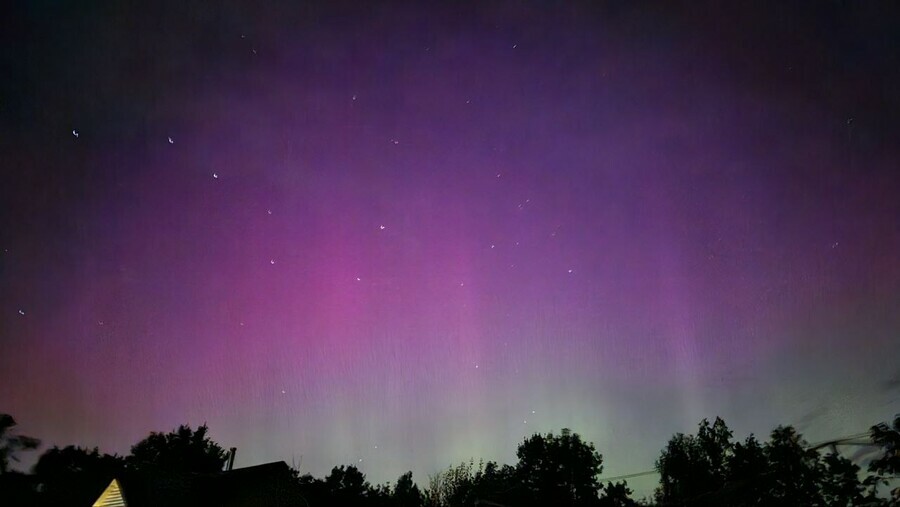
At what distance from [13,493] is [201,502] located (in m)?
14.4

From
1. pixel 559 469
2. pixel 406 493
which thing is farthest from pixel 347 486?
pixel 559 469

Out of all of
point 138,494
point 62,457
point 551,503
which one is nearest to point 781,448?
point 551,503

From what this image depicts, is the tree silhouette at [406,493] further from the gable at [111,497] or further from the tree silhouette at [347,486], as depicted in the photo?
the gable at [111,497]

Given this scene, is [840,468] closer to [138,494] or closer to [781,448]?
[781,448]

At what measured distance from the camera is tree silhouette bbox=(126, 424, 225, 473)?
58781mm

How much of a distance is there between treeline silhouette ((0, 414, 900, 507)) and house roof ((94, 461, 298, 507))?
12713 mm

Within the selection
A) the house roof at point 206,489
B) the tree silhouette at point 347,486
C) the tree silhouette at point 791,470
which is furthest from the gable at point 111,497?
the tree silhouette at point 791,470

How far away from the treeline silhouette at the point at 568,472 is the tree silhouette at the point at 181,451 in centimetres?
11

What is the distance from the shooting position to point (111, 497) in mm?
21547

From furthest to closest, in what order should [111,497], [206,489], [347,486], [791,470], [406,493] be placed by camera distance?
[406,493]
[347,486]
[791,470]
[206,489]
[111,497]

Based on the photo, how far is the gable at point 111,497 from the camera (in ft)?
70.0

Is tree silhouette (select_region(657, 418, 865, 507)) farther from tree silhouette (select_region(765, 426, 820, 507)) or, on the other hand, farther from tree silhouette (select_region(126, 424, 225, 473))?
tree silhouette (select_region(126, 424, 225, 473))

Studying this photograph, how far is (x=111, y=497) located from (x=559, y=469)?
2105 inches

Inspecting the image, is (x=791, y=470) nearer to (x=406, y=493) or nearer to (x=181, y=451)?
(x=406, y=493)
